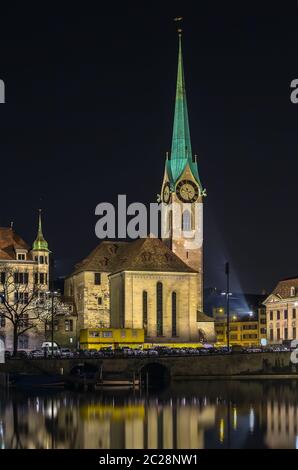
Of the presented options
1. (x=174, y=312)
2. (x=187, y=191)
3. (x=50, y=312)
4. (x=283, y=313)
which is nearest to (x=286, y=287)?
(x=283, y=313)

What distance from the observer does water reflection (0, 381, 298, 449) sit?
2259 inches

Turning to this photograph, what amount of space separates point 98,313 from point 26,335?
11272 millimetres

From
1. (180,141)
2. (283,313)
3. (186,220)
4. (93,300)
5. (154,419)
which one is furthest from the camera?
(180,141)

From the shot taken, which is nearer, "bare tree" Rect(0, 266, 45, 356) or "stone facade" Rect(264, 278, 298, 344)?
"bare tree" Rect(0, 266, 45, 356)

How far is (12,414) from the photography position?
231 ft

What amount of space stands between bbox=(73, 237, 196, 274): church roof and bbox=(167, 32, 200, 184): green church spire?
1834cm

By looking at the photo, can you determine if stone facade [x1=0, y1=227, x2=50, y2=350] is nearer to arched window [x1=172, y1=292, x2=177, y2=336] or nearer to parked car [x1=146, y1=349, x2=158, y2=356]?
arched window [x1=172, y1=292, x2=177, y2=336]

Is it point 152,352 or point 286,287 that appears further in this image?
point 286,287

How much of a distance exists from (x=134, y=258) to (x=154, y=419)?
59505 millimetres

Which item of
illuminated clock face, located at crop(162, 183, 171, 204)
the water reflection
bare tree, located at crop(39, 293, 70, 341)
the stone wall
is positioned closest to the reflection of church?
illuminated clock face, located at crop(162, 183, 171, 204)

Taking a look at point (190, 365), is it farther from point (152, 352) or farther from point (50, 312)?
point (50, 312)

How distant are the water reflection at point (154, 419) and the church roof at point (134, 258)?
35.0 m

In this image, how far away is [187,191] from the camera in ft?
495

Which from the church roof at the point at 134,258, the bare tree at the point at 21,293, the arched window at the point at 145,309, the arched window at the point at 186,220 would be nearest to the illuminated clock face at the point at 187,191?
the arched window at the point at 186,220
